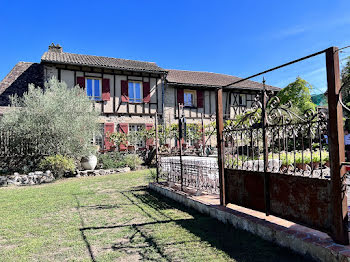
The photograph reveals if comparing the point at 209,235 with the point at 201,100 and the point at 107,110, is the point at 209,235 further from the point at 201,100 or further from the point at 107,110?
the point at 201,100

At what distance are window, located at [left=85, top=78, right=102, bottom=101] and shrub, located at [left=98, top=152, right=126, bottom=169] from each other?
4.17 m

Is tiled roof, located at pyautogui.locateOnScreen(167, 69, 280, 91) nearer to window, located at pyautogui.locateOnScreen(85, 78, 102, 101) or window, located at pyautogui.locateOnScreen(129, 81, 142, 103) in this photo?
window, located at pyautogui.locateOnScreen(129, 81, 142, 103)

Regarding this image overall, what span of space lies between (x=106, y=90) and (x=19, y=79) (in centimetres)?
541

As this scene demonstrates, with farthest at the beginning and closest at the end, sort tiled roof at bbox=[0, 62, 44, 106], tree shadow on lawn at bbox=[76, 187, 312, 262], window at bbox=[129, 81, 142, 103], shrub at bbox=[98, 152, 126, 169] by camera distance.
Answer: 1. window at bbox=[129, 81, 142, 103]
2. tiled roof at bbox=[0, 62, 44, 106]
3. shrub at bbox=[98, 152, 126, 169]
4. tree shadow on lawn at bbox=[76, 187, 312, 262]

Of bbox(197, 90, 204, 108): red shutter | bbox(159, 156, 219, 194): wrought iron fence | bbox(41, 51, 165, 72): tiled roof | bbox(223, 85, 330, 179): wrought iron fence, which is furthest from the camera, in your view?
bbox(197, 90, 204, 108): red shutter

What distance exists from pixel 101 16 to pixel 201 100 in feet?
33.7

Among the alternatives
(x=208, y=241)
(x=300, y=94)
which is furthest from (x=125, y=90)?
(x=208, y=241)

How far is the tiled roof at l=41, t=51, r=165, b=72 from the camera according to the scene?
541 inches

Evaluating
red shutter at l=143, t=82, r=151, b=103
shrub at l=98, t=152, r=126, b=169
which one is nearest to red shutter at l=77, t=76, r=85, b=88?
red shutter at l=143, t=82, r=151, b=103

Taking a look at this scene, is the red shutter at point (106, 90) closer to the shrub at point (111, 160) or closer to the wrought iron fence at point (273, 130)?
the shrub at point (111, 160)

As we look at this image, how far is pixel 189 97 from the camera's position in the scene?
59.4ft

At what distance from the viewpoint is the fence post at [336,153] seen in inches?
94.0

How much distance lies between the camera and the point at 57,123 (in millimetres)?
10234

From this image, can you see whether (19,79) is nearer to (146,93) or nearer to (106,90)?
(106,90)
